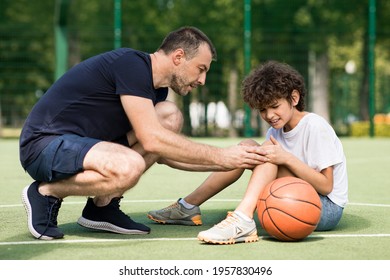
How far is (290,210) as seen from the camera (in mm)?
4973

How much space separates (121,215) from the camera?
5535 millimetres

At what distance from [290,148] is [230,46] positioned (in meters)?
19.3

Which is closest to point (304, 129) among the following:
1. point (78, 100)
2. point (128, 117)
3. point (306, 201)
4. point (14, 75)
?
point (306, 201)

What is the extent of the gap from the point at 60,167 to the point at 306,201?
64.4 inches

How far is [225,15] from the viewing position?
94.0ft

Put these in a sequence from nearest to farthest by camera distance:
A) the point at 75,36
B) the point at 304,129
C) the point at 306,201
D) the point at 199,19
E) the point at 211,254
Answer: the point at 211,254, the point at 306,201, the point at 304,129, the point at 75,36, the point at 199,19

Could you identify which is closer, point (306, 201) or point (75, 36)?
point (306, 201)

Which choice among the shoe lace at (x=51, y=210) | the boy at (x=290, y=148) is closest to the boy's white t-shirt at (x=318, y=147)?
the boy at (x=290, y=148)

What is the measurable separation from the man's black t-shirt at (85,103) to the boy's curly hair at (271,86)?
0.71 m

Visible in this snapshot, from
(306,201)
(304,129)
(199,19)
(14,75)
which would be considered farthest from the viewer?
(199,19)

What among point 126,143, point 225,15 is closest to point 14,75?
point 225,15

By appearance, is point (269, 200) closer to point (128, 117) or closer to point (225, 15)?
point (128, 117)

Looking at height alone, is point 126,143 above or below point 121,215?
above

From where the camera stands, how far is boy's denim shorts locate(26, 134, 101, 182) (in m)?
5.07
